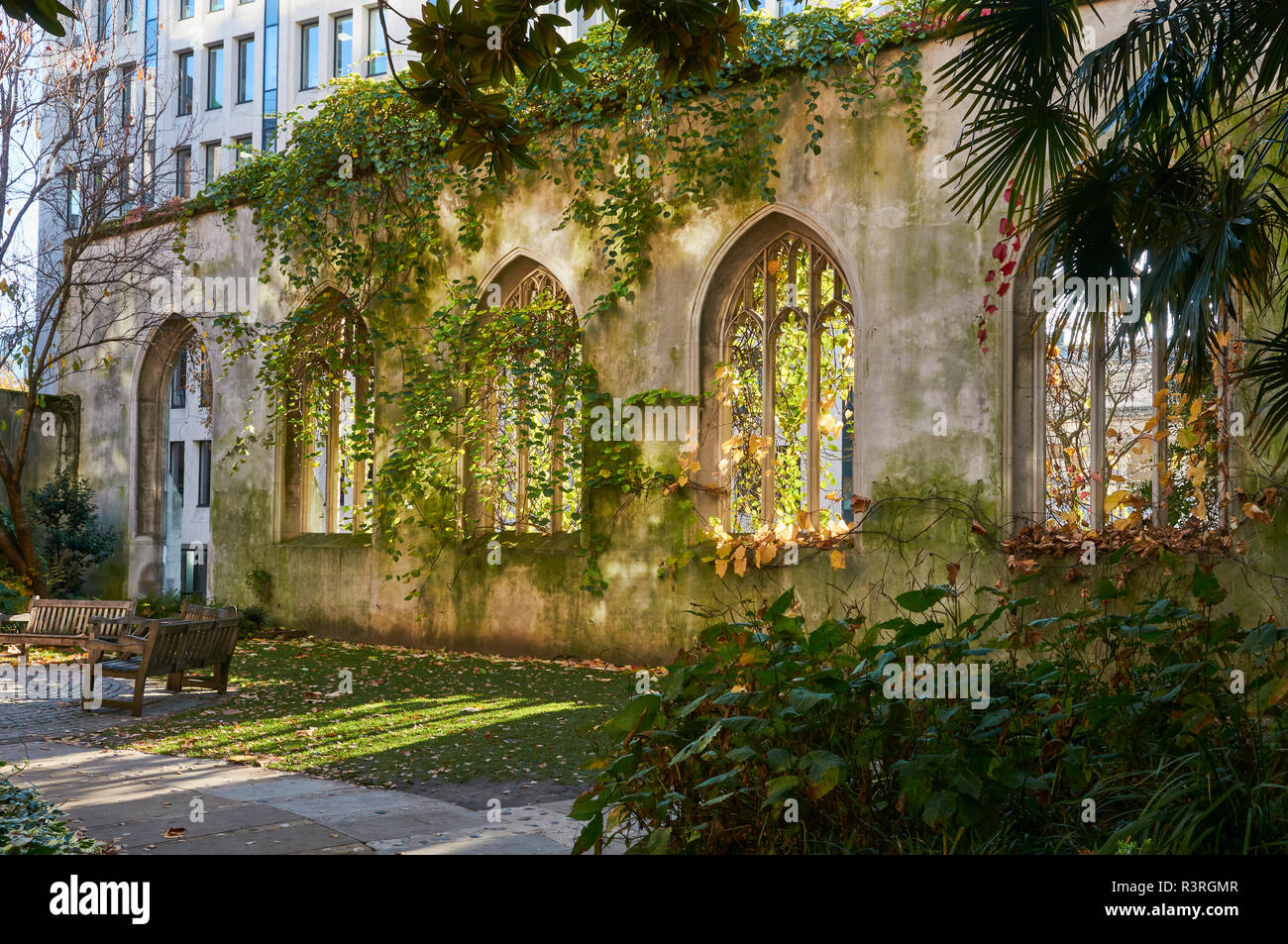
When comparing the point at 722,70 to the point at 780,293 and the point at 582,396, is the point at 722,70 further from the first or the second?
the point at 582,396

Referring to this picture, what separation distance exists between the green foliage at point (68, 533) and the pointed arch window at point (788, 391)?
420 inches

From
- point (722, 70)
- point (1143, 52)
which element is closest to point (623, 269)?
point (722, 70)

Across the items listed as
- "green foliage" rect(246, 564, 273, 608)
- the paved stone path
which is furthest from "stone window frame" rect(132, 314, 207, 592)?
the paved stone path

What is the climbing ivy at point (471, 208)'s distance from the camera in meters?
11.4

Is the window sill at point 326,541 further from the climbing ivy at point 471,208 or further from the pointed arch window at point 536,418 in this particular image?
the pointed arch window at point 536,418

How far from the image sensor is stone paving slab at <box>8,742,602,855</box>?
512 cm

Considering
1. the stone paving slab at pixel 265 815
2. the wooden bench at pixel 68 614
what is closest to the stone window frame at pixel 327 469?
the wooden bench at pixel 68 614

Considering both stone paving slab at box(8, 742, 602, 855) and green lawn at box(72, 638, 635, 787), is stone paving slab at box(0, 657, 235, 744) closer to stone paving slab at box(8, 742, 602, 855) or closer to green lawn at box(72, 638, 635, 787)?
green lawn at box(72, 638, 635, 787)

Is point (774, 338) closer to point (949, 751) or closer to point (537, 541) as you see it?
point (537, 541)

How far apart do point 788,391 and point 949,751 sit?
8.26 meters

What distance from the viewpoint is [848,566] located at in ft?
36.0

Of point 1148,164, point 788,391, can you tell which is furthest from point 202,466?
point 1148,164

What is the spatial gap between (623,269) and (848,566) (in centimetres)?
381

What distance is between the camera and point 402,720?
8953 millimetres
